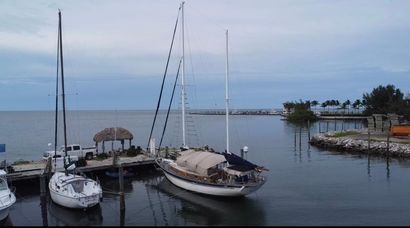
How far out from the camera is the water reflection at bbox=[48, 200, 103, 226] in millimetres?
28000

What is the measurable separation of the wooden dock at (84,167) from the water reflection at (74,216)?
14.8ft

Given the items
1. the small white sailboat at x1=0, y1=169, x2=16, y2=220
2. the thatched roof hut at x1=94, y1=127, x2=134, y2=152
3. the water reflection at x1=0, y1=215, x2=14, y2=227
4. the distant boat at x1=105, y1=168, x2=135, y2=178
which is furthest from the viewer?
the thatched roof hut at x1=94, y1=127, x2=134, y2=152

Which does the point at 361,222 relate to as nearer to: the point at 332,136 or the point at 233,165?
the point at 233,165

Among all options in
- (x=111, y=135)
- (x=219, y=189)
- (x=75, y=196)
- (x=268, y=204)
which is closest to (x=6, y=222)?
(x=75, y=196)

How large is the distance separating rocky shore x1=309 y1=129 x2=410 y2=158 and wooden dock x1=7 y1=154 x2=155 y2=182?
30.8 meters

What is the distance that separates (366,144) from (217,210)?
40.1m

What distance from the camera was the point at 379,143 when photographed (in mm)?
62438

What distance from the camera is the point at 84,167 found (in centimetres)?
4012

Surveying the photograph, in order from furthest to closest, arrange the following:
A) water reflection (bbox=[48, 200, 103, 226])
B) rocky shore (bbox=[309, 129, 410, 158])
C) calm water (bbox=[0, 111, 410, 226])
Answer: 1. rocky shore (bbox=[309, 129, 410, 158])
2. calm water (bbox=[0, 111, 410, 226])
3. water reflection (bbox=[48, 200, 103, 226])

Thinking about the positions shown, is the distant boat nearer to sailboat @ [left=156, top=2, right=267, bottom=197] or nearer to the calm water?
the calm water

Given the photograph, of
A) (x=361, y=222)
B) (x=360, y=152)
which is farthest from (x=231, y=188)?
(x=360, y=152)

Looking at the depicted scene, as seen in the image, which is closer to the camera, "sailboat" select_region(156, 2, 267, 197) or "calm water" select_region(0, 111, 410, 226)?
"calm water" select_region(0, 111, 410, 226)

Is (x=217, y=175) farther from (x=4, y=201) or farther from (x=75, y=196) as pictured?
(x=4, y=201)

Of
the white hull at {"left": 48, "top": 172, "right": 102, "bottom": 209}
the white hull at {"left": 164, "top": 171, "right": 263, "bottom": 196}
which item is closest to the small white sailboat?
the white hull at {"left": 48, "top": 172, "right": 102, "bottom": 209}
